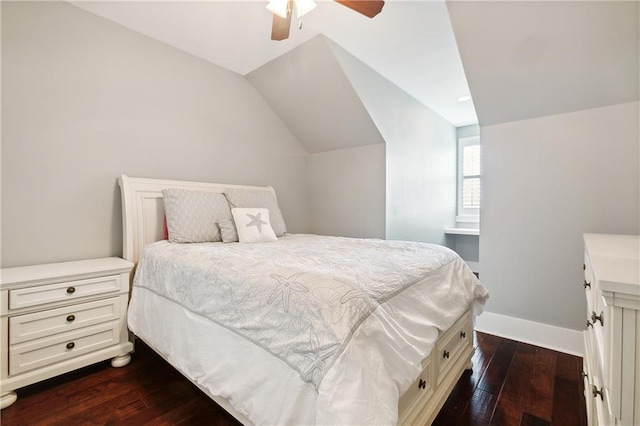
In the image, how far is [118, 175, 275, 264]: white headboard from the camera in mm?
2172

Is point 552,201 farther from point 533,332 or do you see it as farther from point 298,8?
point 298,8

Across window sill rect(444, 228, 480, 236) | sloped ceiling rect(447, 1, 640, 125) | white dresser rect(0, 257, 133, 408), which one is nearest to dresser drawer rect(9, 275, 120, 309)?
white dresser rect(0, 257, 133, 408)

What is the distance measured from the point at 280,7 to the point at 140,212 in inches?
70.0

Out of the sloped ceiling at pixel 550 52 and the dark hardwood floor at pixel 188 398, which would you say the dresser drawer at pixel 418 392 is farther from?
the sloped ceiling at pixel 550 52

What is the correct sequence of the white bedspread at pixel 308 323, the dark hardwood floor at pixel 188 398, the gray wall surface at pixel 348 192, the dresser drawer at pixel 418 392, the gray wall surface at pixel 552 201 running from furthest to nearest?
1. the gray wall surface at pixel 348 192
2. the gray wall surface at pixel 552 201
3. the dark hardwood floor at pixel 188 398
4. the dresser drawer at pixel 418 392
5. the white bedspread at pixel 308 323

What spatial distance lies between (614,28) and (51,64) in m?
3.59

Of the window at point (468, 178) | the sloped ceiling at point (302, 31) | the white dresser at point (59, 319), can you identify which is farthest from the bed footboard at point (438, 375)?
the window at point (468, 178)

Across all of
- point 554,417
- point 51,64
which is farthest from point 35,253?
point 554,417

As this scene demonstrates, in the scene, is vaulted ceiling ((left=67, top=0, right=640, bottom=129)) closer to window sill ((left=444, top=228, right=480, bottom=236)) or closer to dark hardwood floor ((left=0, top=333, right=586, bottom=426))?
dark hardwood floor ((left=0, top=333, right=586, bottom=426))

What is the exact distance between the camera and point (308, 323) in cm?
96

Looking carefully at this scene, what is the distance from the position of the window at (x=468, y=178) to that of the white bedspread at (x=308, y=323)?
3.35 meters

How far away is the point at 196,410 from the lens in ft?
4.94

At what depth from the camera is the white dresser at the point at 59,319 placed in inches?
60.8

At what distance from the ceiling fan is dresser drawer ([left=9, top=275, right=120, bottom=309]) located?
1930mm
